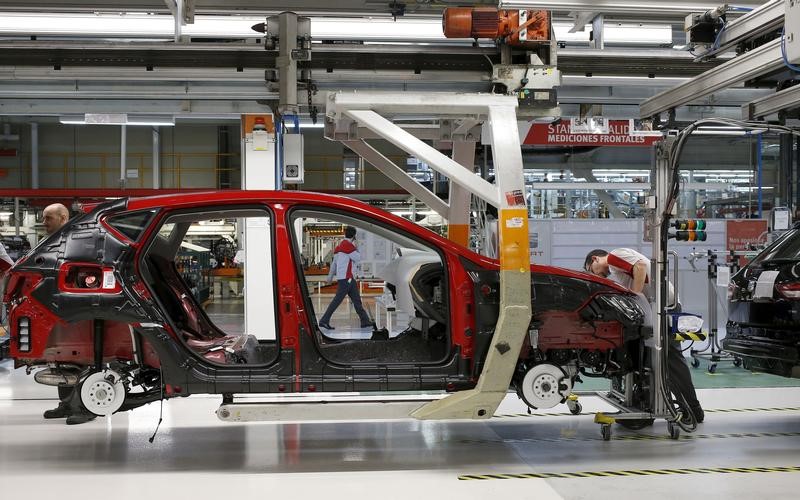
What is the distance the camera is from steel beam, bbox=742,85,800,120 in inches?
199

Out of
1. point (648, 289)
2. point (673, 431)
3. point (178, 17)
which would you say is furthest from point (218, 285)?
point (673, 431)

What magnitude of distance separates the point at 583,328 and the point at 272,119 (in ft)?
18.8

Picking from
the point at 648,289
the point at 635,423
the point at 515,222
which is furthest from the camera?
the point at 635,423

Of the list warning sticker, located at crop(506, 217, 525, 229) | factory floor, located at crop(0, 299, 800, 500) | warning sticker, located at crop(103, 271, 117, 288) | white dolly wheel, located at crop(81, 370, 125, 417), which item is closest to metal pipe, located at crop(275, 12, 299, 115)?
warning sticker, located at crop(103, 271, 117, 288)

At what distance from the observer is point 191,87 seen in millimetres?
6277

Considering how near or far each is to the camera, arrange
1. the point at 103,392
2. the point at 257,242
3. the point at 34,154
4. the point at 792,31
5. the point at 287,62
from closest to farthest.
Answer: the point at 792,31
the point at 103,392
the point at 287,62
the point at 257,242
the point at 34,154

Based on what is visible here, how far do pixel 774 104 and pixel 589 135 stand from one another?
574 centimetres

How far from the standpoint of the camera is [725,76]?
185 inches

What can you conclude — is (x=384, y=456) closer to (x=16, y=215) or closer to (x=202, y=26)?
(x=202, y=26)

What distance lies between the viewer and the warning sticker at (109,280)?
4.22 metres

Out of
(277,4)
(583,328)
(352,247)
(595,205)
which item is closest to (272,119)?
(352,247)

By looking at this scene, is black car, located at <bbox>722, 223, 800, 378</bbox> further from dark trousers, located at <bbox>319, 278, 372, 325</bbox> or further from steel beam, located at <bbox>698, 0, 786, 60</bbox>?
dark trousers, located at <bbox>319, 278, 372, 325</bbox>

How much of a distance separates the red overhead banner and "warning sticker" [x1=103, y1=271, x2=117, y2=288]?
7552mm

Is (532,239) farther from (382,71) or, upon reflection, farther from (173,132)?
(173,132)
